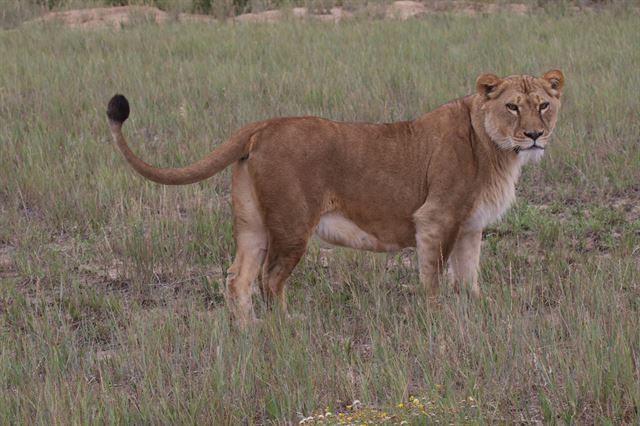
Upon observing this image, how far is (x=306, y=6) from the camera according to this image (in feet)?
47.6

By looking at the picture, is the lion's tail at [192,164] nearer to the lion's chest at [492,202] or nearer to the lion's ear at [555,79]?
the lion's chest at [492,202]

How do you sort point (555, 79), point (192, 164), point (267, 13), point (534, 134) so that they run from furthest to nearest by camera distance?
point (267, 13)
point (555, 79)
point (534, 134)
point (192, 164)

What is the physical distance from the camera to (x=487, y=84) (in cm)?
537

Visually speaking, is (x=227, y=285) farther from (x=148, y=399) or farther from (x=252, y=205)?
(x=148, y=399)

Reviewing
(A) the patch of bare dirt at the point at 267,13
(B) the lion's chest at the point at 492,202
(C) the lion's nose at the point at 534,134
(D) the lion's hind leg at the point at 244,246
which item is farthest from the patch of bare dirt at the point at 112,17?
(C) the lion's nose at the point at 534,134

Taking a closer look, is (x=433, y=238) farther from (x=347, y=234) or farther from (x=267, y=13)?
(x=267, y=13)

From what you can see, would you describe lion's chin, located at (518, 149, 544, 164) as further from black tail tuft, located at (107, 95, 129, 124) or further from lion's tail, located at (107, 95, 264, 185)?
black tail tuft, located at (107, 95, 129, 124)

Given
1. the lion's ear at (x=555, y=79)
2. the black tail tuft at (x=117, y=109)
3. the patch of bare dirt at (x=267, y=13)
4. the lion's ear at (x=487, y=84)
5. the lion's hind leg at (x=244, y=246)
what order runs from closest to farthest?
1. the black tail tuft at (x=117, y=109)
2. the lion's hind leg at (x=244, y=246)
3. the lion's ear at (x=487, y=84)
4. the lion's ear at (x=555, y=79)
5. the patch of bare dirt at (x=267, y=13)

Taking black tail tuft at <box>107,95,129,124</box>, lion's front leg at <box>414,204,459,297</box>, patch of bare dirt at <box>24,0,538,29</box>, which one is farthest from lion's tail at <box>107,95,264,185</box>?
patch of bare dirt at <box>24,0,538,29</box>

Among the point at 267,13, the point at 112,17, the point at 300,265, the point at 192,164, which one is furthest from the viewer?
the point at 112,17

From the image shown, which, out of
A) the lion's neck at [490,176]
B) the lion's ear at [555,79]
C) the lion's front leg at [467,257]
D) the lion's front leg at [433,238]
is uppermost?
the lion's ear at [555,79]

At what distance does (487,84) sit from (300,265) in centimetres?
149

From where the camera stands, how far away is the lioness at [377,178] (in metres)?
5.12

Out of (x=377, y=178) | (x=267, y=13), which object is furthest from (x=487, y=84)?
(x=267, y=13)
